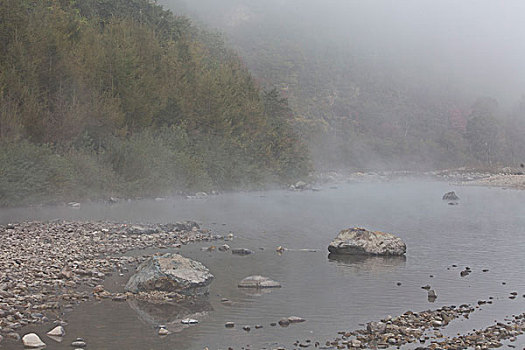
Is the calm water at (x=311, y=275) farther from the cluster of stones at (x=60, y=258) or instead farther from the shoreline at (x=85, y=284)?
the cluster of stones at (x=60, y=258)

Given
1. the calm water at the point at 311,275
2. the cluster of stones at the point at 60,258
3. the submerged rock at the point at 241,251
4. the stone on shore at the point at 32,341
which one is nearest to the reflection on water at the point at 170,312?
the calm water at the point at 311,275

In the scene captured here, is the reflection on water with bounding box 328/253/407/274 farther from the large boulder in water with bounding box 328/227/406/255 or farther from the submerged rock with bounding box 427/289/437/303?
the submerged rock with bounding box 427/289/437/303

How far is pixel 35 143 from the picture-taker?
3178 centimetres

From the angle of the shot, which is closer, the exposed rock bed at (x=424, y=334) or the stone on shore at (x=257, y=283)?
the exposed rock bed at (x=424, y=334)

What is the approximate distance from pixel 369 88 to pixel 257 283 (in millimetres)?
108991

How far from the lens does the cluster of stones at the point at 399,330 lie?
34.1ft

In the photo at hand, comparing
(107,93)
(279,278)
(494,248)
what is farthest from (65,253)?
(107,93)

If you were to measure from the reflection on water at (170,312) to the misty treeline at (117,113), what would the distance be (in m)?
17.4

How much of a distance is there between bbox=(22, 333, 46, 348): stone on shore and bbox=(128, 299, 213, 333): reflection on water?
83.7 inches

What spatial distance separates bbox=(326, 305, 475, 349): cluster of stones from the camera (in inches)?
410

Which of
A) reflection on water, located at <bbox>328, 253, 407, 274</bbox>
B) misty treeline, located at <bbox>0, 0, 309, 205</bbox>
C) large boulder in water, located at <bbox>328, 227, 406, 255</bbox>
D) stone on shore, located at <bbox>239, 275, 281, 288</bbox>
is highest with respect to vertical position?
misty treeline, located at <bbox>0, 0, 309, 205</bbox>

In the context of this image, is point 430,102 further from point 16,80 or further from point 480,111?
point 16,80

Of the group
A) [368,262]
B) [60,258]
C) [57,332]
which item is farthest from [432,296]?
[60,258]

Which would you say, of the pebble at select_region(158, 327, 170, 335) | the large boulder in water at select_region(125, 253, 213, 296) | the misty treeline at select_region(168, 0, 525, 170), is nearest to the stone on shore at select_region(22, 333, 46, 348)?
the pebble at select_region(158, 327, 170, 335)
